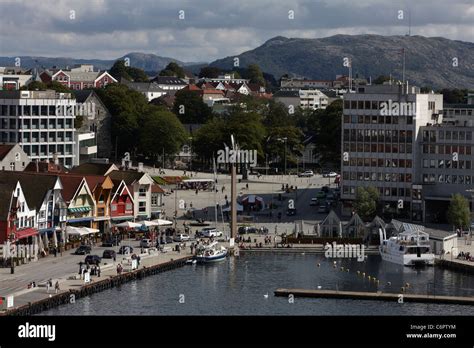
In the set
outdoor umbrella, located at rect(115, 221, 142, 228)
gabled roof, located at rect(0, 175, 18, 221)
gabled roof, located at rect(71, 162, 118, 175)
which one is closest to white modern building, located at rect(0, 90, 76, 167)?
gabled roof, located at rect(71, 162, 118, 175)

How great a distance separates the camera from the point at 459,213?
240 feet

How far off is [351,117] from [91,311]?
120 ft

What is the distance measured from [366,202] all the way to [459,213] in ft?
21.9

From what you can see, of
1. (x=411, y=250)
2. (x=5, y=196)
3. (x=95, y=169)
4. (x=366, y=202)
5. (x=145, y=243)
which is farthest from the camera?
(x=95, y=169)

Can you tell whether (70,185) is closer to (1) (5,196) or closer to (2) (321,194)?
(1) (5,196)

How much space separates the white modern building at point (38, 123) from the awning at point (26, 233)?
29.3 m

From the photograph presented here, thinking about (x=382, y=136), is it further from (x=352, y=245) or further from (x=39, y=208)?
(x=39, y=208)

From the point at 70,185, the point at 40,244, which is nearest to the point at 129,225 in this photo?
the point at 70,185

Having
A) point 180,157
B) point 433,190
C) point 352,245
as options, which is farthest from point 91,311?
point 180,157

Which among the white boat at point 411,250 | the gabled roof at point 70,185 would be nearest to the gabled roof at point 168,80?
the gabled roof at point 70,185

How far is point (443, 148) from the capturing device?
79000 millimetres

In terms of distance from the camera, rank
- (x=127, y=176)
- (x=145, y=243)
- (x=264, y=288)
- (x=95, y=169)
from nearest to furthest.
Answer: (x=264, y=288), (x=145, y=243), (x=127, y=176), (x=95, y=169)

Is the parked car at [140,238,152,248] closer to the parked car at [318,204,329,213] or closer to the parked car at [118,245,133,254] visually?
the parked car at [118,245,133,254]

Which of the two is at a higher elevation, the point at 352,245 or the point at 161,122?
the point at 161,122
